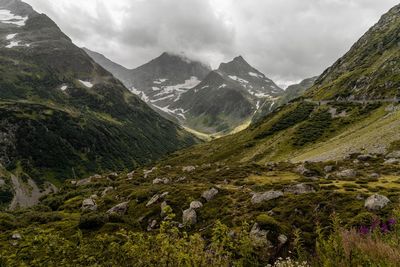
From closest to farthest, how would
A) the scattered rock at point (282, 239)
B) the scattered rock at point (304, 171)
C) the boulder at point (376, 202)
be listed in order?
the scattered rock at point (282, 239) → the boulder at point (376, 202) → the scattered rock at point (304, 171)

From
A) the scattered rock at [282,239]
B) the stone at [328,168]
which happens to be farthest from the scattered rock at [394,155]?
the scattered rock at [282,239]

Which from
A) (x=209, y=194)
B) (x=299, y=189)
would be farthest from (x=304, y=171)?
(x=209, y=194)

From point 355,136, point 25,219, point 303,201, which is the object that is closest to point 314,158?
A: point 355,136

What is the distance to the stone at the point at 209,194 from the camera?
53.8 m

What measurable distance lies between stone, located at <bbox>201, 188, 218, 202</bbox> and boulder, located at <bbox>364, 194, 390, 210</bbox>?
73.8 ft

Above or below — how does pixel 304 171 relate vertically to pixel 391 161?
above

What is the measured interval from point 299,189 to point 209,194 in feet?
42.4

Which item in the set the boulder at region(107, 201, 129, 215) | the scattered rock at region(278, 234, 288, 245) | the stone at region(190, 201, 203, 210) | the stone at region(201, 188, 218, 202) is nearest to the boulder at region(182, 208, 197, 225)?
the stone at region(190, 201, 203, 210)

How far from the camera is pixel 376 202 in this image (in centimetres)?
3675

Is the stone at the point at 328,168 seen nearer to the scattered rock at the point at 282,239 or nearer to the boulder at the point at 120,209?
the boulder at the point at 120,209

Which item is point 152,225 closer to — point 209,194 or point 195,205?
point 195,205

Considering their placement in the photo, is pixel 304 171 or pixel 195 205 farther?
pixel 304 171

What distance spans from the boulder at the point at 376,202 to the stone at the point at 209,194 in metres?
22.5

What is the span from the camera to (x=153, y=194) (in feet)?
211
